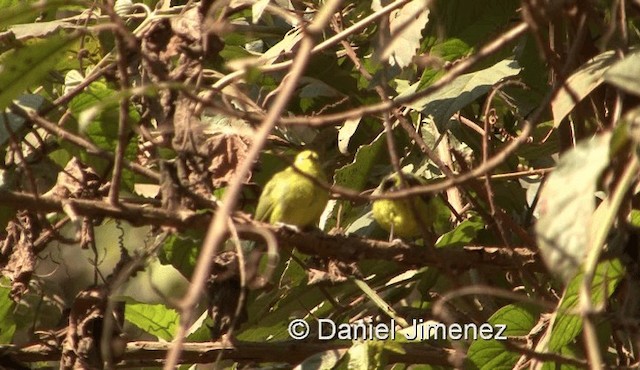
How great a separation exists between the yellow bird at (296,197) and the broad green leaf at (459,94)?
45cm

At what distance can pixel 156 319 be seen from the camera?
2.27 metres

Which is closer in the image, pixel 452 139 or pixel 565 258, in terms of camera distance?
pixel 565 258

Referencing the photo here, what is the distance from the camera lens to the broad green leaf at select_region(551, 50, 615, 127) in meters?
1.35

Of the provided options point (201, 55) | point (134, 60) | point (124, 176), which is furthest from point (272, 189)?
point (201, 55)

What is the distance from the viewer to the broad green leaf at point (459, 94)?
5.94 feet

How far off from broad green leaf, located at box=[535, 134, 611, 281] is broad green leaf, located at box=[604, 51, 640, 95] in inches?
3.8

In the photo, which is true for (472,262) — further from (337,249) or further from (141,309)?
(141,309)

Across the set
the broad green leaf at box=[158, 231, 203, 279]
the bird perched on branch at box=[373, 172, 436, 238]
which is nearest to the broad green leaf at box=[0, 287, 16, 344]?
the broad green leaf at box=[158, 231, 203, 279]

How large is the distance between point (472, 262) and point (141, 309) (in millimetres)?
862

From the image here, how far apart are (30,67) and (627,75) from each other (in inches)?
28.6

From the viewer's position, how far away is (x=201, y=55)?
5.01 ft

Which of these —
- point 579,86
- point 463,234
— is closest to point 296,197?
point 463,234

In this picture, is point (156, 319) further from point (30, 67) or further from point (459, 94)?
point (30, 67)

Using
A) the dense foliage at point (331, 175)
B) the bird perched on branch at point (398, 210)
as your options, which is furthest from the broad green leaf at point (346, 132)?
the bird perched on branch at point (398, 210)
